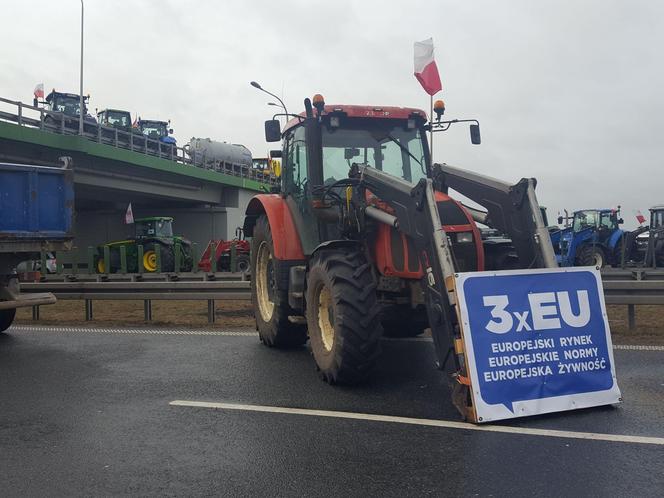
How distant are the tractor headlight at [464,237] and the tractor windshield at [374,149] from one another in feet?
4.30

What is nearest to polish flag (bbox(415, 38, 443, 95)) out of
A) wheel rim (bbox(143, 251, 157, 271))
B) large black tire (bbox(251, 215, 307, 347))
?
large black tire (bbox(251, 215, 307, 347))

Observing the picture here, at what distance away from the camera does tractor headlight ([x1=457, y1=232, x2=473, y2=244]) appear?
570cm

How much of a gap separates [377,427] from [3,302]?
21.7 ft

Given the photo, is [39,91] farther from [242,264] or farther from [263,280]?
[263,280]

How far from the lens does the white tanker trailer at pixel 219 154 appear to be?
37125 mm

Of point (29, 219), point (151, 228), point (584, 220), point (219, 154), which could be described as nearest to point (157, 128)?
point (219, 154)

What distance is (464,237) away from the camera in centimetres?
572

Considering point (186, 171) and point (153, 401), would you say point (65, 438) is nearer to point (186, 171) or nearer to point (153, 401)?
point (153, 401)

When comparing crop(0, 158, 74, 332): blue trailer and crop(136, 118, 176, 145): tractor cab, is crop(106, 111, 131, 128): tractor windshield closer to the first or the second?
crop(136, 118, 176, 145): tractor cab

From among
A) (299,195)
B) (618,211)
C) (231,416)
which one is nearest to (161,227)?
(618,211)

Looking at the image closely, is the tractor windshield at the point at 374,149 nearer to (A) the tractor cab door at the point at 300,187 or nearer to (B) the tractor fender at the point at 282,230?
(A) the tractor cab door at the point at 300,187

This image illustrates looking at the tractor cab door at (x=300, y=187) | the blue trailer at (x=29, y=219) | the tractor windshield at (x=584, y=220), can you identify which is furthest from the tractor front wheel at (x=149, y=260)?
the tractor cab door at (x=300, y=187)


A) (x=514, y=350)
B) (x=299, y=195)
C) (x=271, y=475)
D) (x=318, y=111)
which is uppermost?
(x=318, y=111)

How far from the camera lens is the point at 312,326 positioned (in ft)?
20.4
